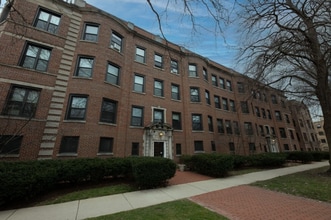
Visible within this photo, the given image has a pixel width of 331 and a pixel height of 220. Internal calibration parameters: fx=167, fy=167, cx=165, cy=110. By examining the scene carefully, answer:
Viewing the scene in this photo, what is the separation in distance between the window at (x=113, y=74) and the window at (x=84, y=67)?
1374 mm

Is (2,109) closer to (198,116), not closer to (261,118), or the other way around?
(198,116)

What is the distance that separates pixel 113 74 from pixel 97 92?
2.50 m

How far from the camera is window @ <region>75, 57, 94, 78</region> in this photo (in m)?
12.8

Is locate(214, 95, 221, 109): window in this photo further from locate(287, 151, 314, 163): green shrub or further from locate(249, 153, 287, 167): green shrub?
locate(287, 151, 314, 163): green shrub

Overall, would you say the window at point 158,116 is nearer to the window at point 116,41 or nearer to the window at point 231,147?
the window at point 116,41

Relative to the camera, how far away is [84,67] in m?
13.0

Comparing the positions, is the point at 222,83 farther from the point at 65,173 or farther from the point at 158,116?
the point at 65,173

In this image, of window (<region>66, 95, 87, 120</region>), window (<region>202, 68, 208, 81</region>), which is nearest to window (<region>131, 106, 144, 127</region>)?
window (<region>66, 95, 87, 120</region>)

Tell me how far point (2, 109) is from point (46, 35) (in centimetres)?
598

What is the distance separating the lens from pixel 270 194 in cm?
662

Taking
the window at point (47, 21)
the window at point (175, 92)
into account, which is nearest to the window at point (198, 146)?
the window at point (175, 92)

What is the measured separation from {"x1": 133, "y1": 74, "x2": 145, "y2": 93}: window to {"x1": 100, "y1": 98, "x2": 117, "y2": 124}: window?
2.70 metres

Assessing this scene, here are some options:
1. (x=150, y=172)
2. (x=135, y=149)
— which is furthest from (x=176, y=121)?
(x=150, y=172)

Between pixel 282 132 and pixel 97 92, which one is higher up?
pixel 97 92
